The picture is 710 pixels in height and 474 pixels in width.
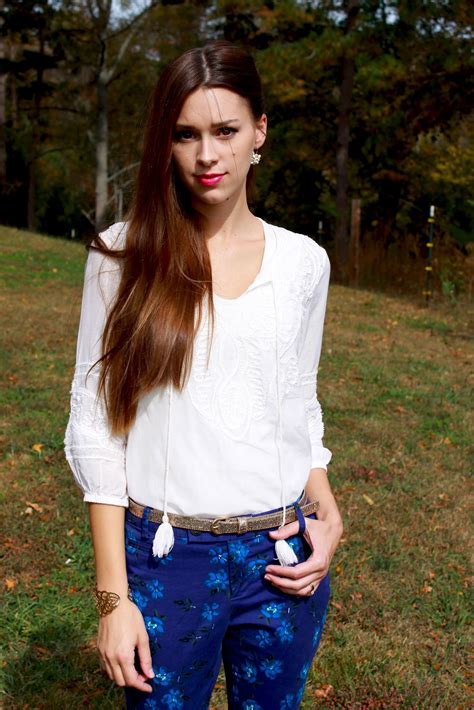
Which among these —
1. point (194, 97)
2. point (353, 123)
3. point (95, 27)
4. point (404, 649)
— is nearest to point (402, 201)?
point (353, 123)

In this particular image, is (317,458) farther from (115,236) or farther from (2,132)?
(2,132)

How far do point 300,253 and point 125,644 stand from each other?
0.87m

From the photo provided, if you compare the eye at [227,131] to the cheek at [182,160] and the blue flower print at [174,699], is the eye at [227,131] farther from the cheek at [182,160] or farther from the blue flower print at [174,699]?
the blue flower print at [174,699]

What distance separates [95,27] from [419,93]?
27.6ft

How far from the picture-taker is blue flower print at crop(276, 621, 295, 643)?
5.26ft

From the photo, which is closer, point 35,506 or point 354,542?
point 354,542

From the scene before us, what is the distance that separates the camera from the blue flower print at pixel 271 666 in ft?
5.32

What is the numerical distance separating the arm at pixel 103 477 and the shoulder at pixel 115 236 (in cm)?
5

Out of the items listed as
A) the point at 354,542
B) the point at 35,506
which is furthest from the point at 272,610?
the point at 35,506

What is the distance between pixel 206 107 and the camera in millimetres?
1562

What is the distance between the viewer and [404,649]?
3303 millimetres

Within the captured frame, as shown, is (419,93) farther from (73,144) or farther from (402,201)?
(73,144)

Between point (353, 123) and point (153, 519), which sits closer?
point (153, 519)

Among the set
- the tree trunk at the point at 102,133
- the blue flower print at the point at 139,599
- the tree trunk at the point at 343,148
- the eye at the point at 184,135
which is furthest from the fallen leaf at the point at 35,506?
the tree trunk at the point at 102,133
